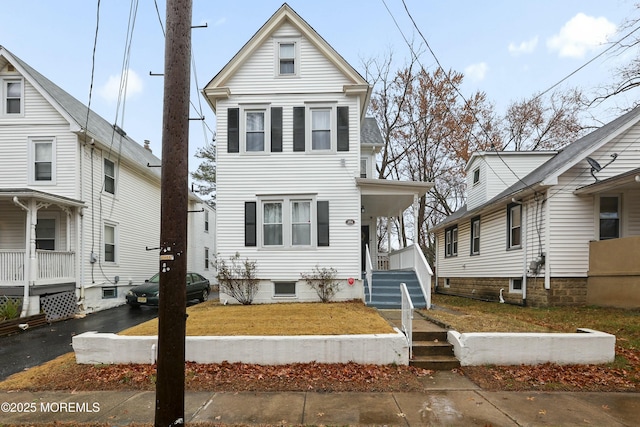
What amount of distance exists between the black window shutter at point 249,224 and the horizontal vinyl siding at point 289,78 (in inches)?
144

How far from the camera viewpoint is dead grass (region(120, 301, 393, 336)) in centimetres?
703

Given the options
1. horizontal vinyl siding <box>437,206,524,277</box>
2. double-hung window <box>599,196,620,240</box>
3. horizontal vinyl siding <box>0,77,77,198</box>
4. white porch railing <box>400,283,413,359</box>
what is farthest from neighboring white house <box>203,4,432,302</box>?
horizontal vinyl siding <box>0,77,77,198</box>

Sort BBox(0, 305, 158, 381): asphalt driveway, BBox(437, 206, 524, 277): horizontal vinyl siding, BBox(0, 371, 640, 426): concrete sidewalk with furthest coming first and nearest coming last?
BBox(437, 206, 524, 277): horizontal vinyl siding, BBox(0, 305, 158, 381): asphalt driveway, BBox(0, 371, 640, 426): concrete sidewalk

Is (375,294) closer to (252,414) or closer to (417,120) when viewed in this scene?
(252,414)

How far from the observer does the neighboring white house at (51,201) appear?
458 inches

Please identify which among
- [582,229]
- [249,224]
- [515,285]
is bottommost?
[515,285]

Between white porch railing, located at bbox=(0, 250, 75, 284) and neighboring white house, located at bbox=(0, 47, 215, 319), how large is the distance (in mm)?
25

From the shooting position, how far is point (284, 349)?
613 centimetres

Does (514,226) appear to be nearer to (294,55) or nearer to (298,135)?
(298,135)

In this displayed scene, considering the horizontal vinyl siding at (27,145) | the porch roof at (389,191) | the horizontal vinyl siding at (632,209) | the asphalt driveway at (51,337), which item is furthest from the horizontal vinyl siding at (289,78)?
the horizontal vinyl siding at (632,209)

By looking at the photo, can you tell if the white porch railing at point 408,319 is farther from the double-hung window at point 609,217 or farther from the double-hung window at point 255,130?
the double-hung window at point 609,217

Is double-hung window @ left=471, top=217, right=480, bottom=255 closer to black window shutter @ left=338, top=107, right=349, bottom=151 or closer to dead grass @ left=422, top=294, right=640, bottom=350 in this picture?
dead grass @ left=422, top=294, right=640, bottom=350

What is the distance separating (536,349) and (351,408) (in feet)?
11.3

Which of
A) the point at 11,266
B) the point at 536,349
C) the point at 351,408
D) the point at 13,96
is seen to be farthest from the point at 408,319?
the point at 13,96
